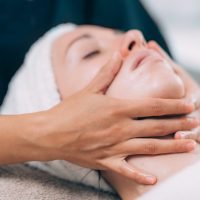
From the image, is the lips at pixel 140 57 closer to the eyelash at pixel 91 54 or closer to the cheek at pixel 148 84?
the cheek at pixel 148 84

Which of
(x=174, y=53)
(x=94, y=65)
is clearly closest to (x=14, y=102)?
(x=94, y=65)

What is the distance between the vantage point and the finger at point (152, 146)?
88 cm

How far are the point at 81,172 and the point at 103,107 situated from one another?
0.21m

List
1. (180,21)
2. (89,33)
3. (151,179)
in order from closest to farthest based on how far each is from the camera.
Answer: (151,179), (89,33), (180,21)

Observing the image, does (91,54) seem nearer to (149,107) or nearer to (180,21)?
(149,107)

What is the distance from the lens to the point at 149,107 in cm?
89

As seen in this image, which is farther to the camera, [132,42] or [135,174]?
[132,42]

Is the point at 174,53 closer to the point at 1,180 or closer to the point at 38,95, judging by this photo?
the point at 38,95

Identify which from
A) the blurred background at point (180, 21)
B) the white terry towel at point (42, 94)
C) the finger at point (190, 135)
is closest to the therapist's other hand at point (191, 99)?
the finger at point (190, 135)

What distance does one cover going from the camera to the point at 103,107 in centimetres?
88

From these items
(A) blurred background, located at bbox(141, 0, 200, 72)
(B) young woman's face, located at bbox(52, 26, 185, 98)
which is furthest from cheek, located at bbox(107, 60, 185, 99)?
(A) blurred background, located at bbox(141, 0, 200, 72)

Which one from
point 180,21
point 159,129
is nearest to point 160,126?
point 159,129

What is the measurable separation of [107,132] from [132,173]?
103 mm

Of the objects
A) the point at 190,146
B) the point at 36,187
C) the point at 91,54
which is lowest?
the point at 36,187
